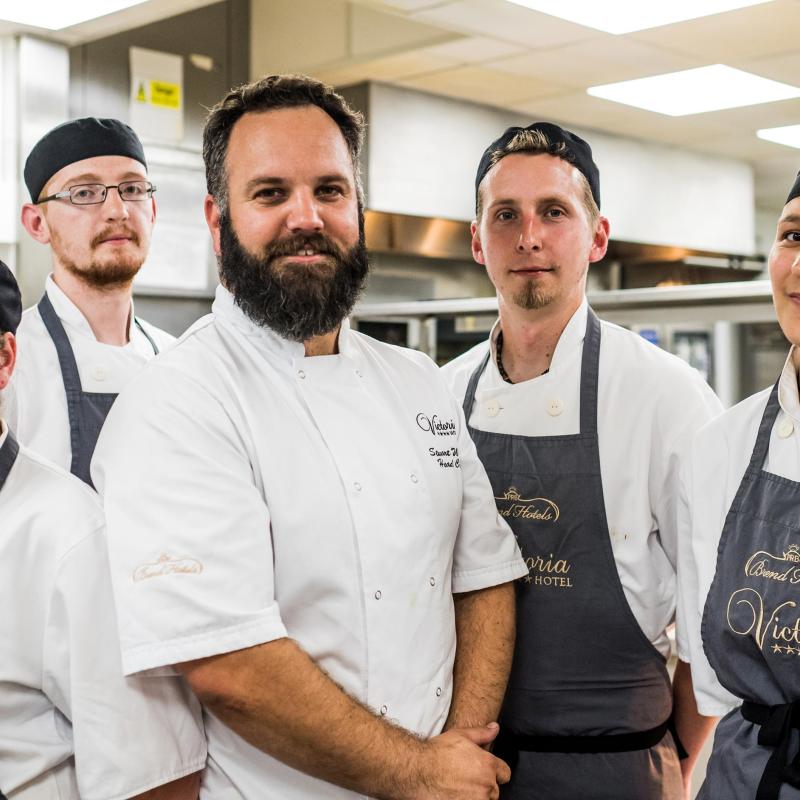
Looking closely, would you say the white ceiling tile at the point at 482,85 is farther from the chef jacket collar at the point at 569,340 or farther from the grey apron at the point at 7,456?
the grey apron at the point at 7,456

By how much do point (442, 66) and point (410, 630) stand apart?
12.2 ft

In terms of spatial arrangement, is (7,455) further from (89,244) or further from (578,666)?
(578,666)

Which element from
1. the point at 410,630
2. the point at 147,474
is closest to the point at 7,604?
the point at 147,474

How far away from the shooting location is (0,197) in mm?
3547

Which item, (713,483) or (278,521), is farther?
(713,483)

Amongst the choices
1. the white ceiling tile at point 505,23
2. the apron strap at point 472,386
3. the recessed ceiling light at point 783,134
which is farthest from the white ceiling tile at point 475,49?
the apron strap at point 472,386

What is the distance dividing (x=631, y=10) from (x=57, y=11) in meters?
1.97

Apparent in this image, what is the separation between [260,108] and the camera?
1.44 metres

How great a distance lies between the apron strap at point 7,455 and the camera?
1216mm

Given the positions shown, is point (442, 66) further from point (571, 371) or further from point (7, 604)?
point (7, 604)

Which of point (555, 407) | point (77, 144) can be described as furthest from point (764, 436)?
point (77, 144)

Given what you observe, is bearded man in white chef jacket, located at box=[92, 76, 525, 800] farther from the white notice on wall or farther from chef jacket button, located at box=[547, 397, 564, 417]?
the white notice on wall

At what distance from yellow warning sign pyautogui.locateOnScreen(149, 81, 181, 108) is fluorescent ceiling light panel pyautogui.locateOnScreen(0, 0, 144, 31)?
22.8 inches

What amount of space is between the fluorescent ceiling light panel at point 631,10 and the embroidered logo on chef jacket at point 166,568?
A: 290 centimetres
